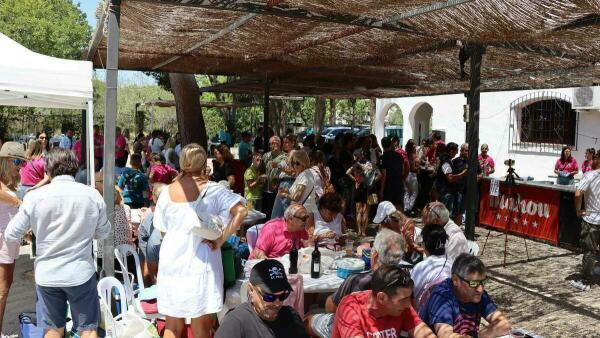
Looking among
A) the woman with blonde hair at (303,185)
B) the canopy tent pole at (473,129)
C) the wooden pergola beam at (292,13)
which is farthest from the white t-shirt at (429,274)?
the canopy tent pole at (473,129)

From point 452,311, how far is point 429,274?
50 cm

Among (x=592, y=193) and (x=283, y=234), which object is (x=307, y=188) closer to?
(x=283, y=234)

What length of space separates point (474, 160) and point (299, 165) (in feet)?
6.41

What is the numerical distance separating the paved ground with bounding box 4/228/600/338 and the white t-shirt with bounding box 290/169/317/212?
85.6 inches

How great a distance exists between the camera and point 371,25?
16.2 ft

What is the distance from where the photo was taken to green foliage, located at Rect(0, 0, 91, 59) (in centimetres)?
2466

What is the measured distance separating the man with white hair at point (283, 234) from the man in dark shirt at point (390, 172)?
3944 millimetres

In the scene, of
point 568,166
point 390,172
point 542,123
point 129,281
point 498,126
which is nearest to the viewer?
point 129,281

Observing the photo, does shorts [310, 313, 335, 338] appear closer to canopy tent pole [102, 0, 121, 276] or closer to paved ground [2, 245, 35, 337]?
canopy tent pole [102, 0, 121, 276]

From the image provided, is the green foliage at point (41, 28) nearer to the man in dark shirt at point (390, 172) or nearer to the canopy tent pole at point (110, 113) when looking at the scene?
the man in dark shirt at point (390, 172)

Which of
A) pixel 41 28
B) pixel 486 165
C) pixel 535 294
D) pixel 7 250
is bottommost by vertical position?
pixel 535 294

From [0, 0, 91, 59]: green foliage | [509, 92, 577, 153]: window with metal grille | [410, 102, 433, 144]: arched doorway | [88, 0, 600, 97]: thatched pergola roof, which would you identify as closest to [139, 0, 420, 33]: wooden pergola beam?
[88, 0, 600, 97]: thatched pergola roof

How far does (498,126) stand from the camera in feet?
50.9

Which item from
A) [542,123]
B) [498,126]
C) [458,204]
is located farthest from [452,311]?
[498,126]
